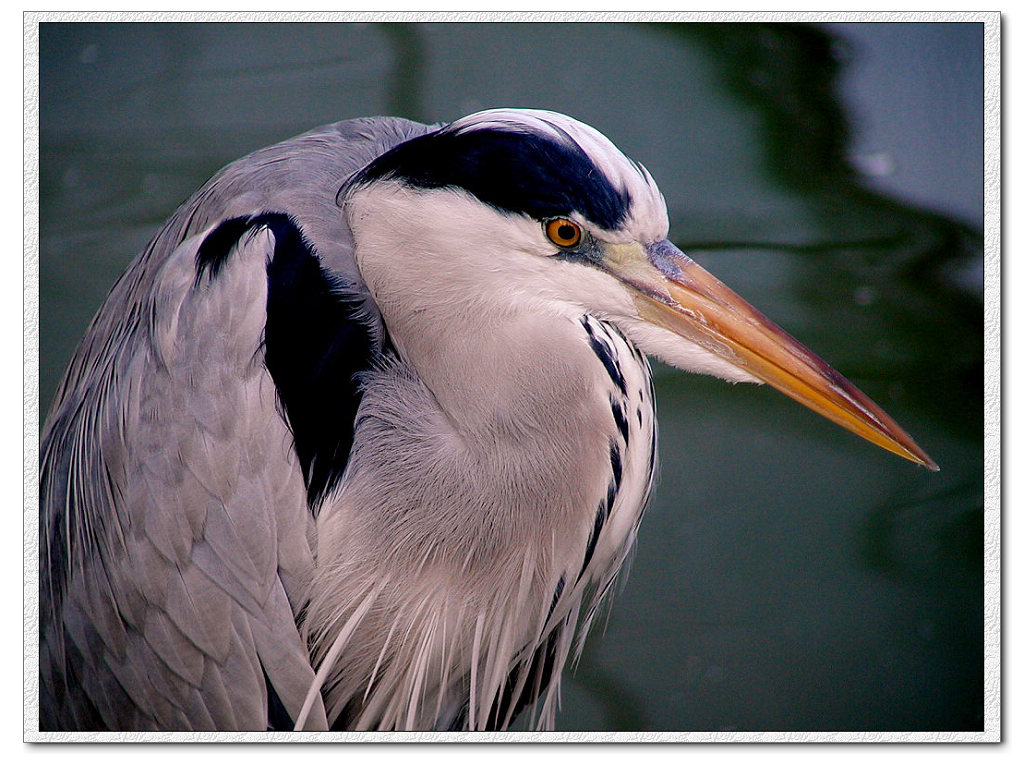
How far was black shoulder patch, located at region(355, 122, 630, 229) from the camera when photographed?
854mm

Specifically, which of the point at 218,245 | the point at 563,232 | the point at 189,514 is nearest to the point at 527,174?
the point at 563,232

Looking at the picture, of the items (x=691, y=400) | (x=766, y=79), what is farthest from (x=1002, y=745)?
(x=766, y=79)

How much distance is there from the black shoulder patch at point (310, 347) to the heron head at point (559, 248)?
0.07m

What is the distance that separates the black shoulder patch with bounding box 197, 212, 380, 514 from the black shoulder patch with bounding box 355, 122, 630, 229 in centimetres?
20

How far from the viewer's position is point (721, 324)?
3.01ft

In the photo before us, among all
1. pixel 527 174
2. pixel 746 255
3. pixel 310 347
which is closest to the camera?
pixel 527 174

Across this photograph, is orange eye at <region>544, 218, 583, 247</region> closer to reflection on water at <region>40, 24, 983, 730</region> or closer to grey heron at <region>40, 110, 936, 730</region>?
grey heron at <region>40, 110, 936, 730</region>

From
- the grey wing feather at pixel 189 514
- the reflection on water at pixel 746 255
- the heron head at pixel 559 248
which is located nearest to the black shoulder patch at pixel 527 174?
the heron head at pixel 559 248

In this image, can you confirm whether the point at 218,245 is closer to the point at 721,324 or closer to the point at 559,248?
the point at 559,248

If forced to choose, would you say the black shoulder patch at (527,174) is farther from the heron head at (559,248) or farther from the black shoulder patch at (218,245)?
the black shoulder patch at (218,245)

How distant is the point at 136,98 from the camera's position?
45.9 inches

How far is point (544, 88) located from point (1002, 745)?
3.55ft

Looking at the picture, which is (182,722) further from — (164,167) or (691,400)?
(691,400)

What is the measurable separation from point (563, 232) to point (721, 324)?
202 millimetres
